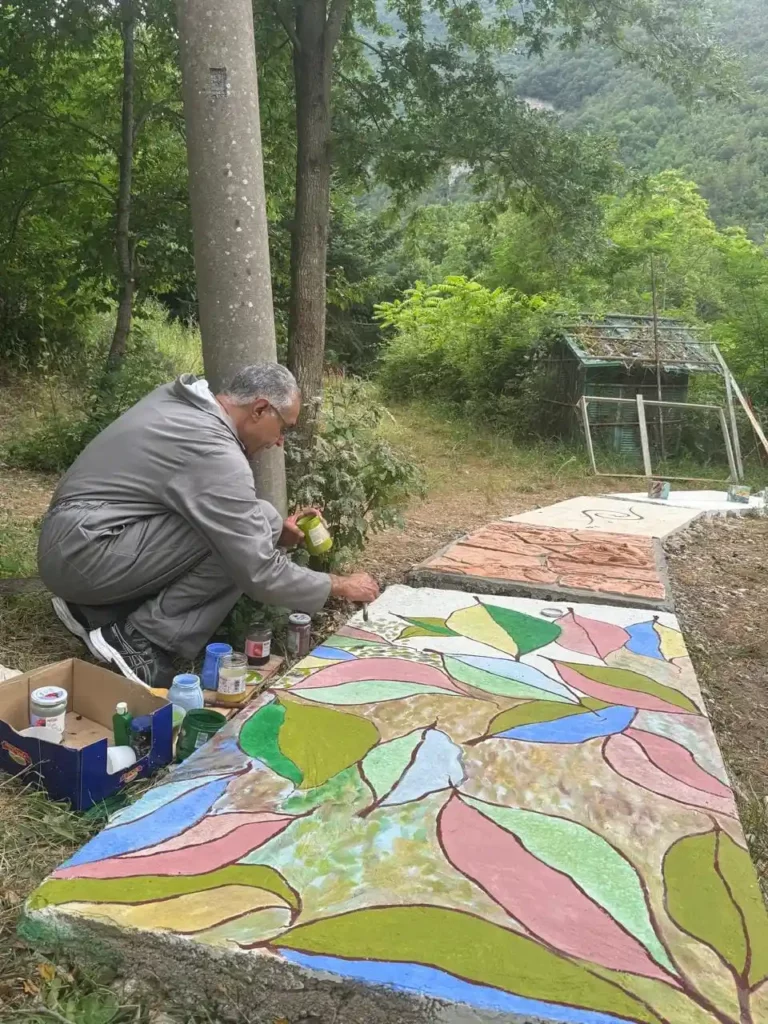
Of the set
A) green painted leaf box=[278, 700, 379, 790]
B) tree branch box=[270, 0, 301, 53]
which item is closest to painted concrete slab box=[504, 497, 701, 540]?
Result: green painted leaf box=[278, 700, 379, 790]

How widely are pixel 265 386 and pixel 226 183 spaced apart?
0.85 metres

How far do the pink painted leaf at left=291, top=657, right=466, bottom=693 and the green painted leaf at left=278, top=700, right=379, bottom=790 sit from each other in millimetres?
196

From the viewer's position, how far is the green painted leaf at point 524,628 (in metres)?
3.38

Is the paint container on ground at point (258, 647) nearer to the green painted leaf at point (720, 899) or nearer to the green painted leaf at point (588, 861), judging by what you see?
the green painted leaf at point (588, 861)

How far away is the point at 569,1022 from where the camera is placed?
148cm

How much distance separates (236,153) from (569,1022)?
2.97 metres

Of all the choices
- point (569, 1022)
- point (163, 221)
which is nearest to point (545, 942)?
point (569, 1022)

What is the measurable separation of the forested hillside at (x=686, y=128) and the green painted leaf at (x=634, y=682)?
18.9 m

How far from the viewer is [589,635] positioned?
350cm

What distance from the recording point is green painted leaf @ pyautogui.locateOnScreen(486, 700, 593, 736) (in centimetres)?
262

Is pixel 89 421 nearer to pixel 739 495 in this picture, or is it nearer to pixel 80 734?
pixel 80 734

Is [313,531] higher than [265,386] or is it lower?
lower

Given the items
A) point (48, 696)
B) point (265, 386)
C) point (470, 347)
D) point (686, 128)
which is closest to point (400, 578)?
point (265, 386)

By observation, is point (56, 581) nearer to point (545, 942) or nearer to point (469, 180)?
point (545, 942)
